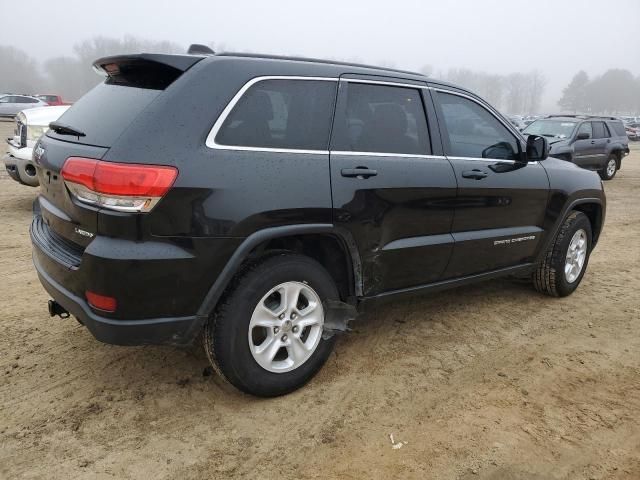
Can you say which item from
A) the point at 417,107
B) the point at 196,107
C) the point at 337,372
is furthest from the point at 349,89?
the point at 337,372

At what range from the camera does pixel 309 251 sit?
3133mm

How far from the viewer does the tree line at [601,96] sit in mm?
135625

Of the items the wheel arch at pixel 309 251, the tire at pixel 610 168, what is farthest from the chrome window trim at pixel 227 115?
the tire at pixel 610 168

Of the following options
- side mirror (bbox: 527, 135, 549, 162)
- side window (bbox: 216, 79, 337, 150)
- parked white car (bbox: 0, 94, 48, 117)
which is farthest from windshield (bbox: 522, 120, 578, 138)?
parked white car (bbox: 0, 94, 48, 117)

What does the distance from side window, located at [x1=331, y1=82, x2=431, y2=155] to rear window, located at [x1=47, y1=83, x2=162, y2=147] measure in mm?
1053

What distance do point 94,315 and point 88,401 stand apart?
2.22 ft

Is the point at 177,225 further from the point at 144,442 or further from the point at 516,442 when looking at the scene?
the point at 516,442

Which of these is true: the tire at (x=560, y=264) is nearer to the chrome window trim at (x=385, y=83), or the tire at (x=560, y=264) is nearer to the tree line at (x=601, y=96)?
the chrome window trim at (x=385, y=83)

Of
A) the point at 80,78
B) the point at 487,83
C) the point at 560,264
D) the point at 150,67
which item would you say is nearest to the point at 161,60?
the point at 150,67

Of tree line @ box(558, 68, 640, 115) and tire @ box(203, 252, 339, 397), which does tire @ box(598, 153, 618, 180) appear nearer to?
tire @ box(203, 252, 339, 397)

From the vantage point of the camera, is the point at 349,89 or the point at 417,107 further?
the point at 417,107

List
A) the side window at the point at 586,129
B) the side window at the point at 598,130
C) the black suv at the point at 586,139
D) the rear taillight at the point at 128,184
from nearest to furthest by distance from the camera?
the rear taillight at the point at 128,184 → the black suv at the point at 586,139 → the side window at the point at 586,129 → the side window at the point at 598,130

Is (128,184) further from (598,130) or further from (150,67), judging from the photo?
(598,130)

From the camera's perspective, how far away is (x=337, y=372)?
3.35 m
